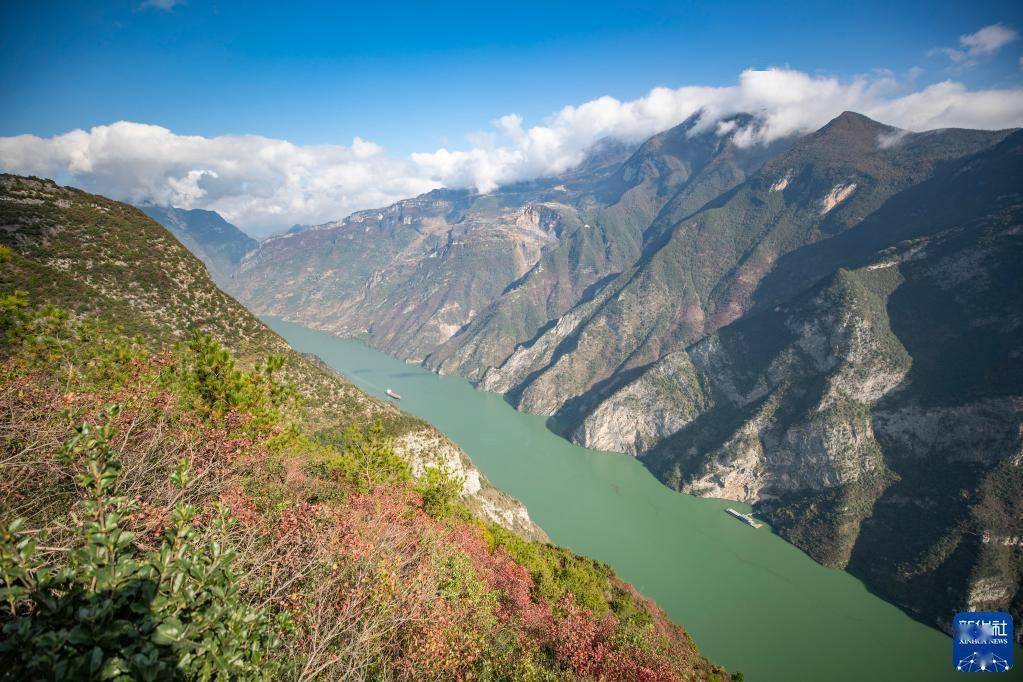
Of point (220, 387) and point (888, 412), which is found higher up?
point (220, 387)

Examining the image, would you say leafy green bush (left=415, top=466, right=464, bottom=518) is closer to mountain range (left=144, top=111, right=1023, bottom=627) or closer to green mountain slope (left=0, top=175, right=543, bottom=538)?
green mountain slope (left=0, top=175, right=543, bottom=538)

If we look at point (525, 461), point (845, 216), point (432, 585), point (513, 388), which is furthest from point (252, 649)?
point (845, 216)

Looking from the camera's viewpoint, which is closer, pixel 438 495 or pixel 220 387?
pixel 220 387

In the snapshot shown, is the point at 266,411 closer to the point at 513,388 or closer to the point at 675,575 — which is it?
the point at 675,575

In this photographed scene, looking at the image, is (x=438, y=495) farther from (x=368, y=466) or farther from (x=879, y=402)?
(x=879, y=402)

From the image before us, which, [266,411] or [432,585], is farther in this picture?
[266,411]

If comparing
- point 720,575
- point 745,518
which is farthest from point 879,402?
point 720,575

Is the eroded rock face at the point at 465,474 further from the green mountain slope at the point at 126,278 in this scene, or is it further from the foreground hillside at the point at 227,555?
the foreground hillside at the point at 227,555
